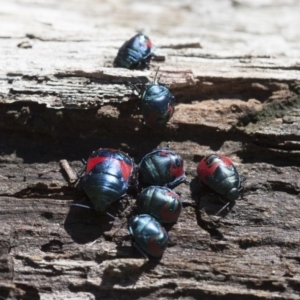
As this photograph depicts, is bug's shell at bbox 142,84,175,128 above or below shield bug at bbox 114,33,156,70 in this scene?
below

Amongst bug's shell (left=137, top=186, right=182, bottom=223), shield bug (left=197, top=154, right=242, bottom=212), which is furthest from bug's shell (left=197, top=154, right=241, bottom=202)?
bug's shell (left=137, top=186, right=182, bottom=223)

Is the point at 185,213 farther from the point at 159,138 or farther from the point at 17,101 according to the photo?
the point at 17,101

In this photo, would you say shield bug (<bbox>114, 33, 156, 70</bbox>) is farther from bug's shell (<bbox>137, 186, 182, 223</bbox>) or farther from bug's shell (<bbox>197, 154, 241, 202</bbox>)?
bug's shell (<bbox>137, 186, 182, 223</bbox>)

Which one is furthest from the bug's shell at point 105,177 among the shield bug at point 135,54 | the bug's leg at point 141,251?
the shield bug at point 135,54

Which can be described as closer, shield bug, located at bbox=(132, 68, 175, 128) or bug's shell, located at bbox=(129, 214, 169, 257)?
bug's shell, located at bbox=(129, 214, 169, 257)

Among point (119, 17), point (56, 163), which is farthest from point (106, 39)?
point (56, 163)

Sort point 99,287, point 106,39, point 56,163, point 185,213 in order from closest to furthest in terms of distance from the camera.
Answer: point 99,287, point 185,213, point 56,163, point 106,39
